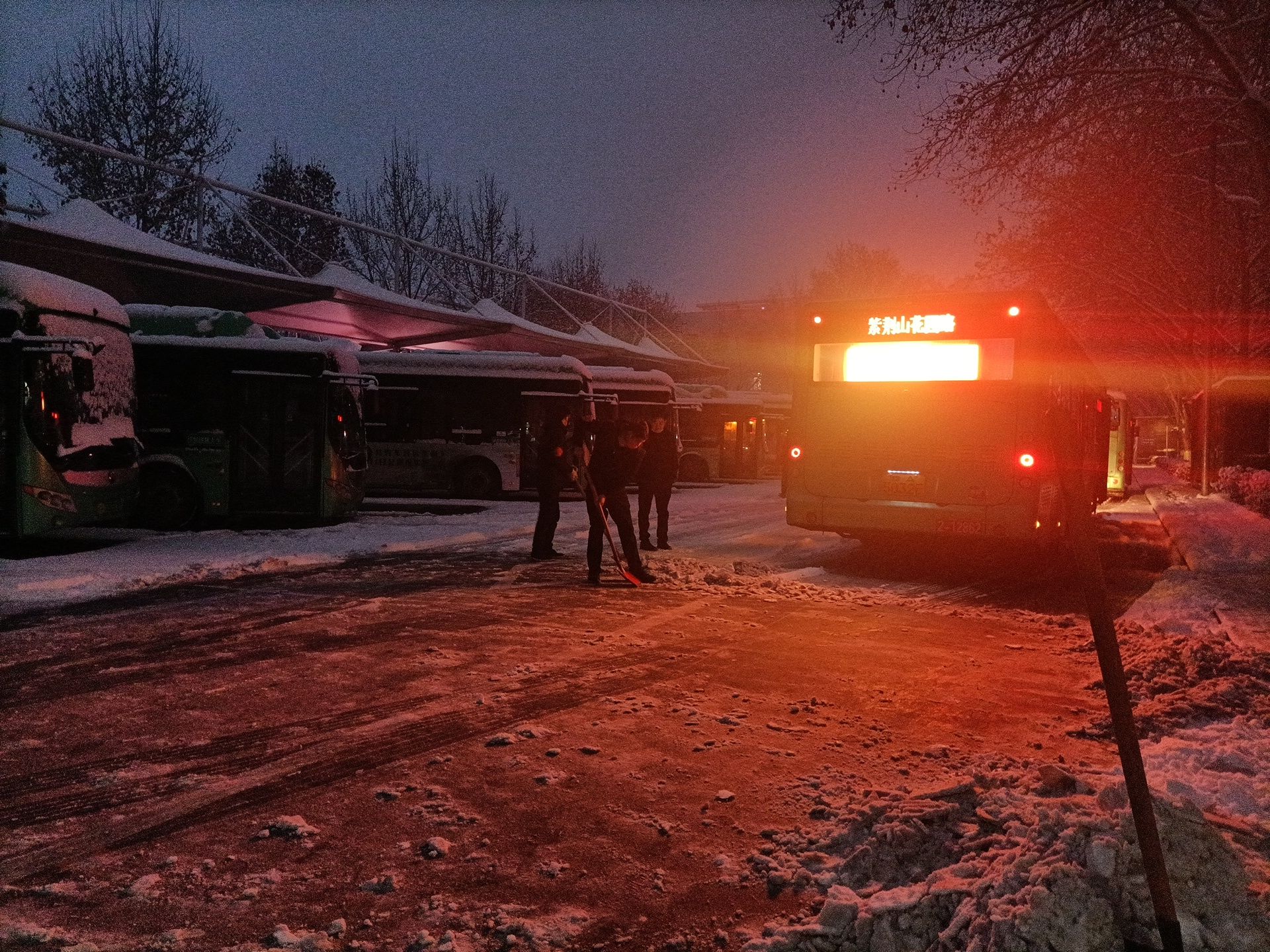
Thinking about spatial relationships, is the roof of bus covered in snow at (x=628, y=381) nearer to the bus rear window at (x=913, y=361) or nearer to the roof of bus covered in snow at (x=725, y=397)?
the roof of bus covered in snow at (x=725, y=397)

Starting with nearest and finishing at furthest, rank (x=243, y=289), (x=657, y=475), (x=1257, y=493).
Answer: (x=657, y=475)
(x=243, y=289)
(x=1257, y=493)

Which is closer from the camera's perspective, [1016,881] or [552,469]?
[1016,881]

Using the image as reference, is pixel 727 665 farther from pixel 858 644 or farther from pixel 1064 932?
pixel 1064 932

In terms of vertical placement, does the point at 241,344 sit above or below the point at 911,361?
above

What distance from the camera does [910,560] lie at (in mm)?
13227

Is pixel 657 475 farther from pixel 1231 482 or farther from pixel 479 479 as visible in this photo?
pixel 1231 482

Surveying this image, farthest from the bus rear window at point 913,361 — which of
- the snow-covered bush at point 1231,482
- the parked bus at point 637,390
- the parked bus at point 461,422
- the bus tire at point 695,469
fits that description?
the bus tire at point 695,469

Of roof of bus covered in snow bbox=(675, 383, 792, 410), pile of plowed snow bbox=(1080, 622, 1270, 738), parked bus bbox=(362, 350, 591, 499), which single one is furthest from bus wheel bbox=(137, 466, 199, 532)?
roof of bus covered in snow bbox=(675, 383, 792, 410)

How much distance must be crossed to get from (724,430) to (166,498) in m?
21.8

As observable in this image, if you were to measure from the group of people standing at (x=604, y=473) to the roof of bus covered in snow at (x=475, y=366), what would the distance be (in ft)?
36.3

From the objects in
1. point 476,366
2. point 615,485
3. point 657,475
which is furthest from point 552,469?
point 476,366

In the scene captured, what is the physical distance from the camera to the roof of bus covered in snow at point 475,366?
2384cm

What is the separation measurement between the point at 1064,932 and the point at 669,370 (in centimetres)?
4053

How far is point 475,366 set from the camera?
24.0 metres
